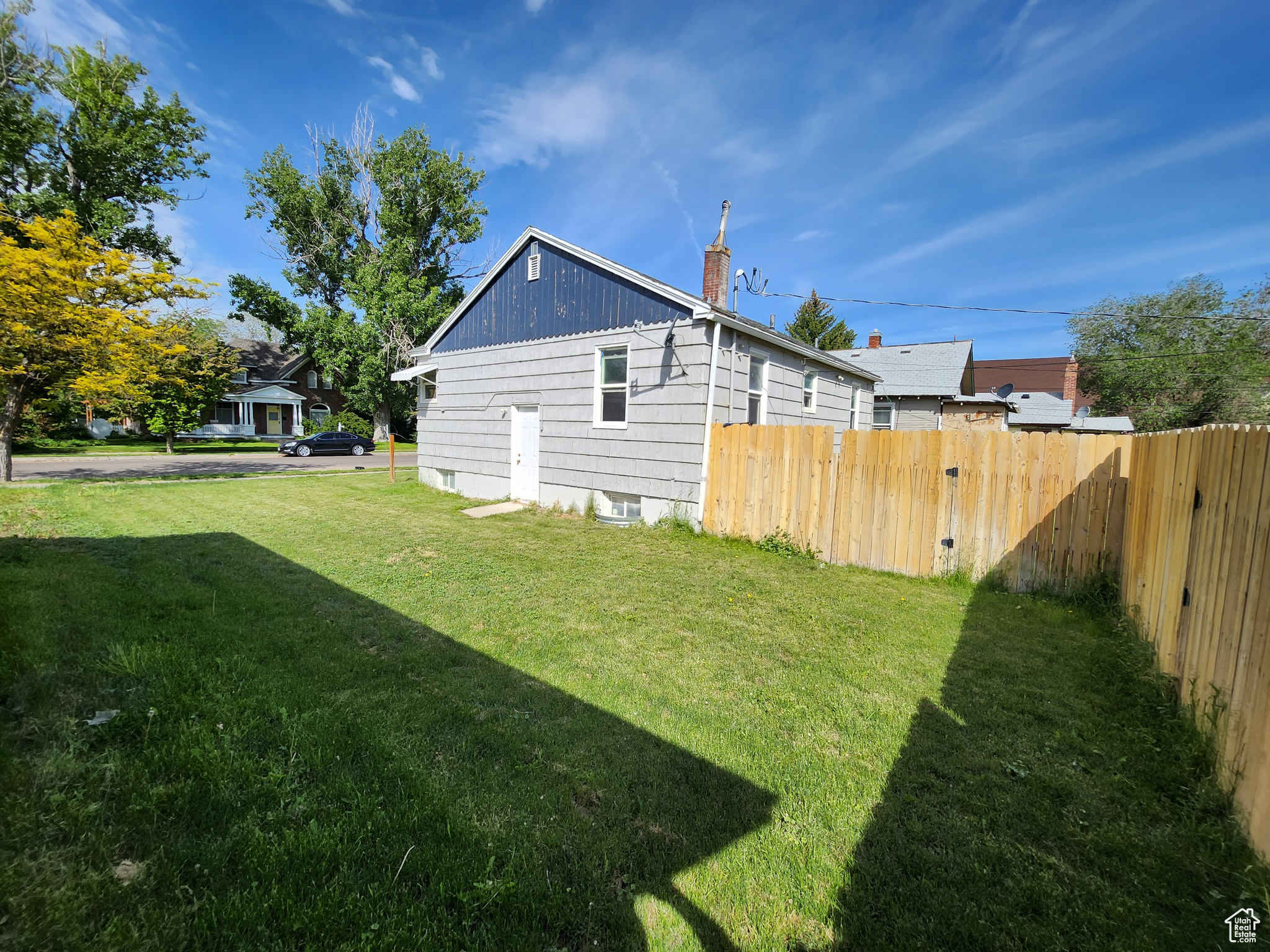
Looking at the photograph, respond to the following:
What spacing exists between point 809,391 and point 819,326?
97.7 ft

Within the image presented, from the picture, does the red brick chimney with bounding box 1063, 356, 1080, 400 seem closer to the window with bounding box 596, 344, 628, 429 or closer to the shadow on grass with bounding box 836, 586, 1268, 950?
the window with bounding box 596, 344, 628, 429

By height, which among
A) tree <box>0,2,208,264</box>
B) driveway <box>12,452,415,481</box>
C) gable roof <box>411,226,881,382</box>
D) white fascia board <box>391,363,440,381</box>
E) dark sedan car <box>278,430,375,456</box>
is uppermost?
tree <box>0,2,208,264</box>

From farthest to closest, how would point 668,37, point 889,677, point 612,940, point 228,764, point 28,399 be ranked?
point 28,399 < point 668,37 < point 889,677 < point 228,764 < point 612,940

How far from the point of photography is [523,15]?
10938 millimetres

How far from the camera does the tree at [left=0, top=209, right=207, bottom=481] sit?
11266mm

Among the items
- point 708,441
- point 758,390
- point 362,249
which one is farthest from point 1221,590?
point 362,249

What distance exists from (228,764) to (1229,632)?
5.16 m

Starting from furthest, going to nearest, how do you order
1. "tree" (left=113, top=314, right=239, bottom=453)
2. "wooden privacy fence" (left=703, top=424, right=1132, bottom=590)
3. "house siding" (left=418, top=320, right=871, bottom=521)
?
"tree" (left=113, top=314, right=239, bottom=453) < "house siding" (left=418, top=320, right=871, bottom=521) < "wooden privacy fence" (left=703, top=424, right=1132, bottom=590)

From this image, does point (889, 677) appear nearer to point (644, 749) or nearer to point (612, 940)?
point (644, 749)

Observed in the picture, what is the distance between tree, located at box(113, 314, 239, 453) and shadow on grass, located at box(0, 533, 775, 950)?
13090 millimetres

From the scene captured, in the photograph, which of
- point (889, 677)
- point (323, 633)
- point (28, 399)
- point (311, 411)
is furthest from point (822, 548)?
point (311, 411)

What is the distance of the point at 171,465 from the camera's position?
2023 centimetres

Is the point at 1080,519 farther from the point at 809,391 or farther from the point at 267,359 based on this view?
the point at 267,359

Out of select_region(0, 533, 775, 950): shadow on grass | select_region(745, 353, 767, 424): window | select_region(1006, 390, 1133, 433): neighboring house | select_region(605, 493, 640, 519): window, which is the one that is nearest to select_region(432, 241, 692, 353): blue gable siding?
select_region(745, 353, 767, 424): window
